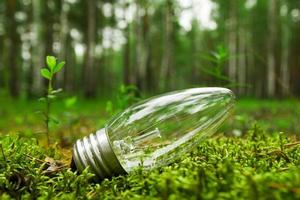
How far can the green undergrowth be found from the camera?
46.6 inches

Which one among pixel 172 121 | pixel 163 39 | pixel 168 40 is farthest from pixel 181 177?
pixel 163 39

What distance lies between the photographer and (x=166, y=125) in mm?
1966

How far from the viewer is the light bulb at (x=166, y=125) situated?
179 centimetres

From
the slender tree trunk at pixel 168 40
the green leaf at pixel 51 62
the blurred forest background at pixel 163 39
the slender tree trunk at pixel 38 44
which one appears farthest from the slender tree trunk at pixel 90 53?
the green leaf at pixel 51 62

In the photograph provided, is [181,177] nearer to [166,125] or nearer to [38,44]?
[166,125]

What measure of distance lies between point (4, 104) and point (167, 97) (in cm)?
856

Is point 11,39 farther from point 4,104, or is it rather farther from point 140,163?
point 140,163

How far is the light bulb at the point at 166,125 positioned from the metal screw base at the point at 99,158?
5cm

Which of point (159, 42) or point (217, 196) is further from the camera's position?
point (159, 42)

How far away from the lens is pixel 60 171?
180 centimetres

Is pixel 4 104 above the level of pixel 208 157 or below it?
below

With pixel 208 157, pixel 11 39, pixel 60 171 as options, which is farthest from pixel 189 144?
pixel 11 39

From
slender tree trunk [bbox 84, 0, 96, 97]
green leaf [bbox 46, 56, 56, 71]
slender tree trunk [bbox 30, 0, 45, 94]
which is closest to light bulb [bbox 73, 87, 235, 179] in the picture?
green leaf [bbox 46, 56, 56, 71]

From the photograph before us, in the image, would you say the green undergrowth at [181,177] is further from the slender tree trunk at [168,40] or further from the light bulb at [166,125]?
the slender tree trunk at [168,40]
